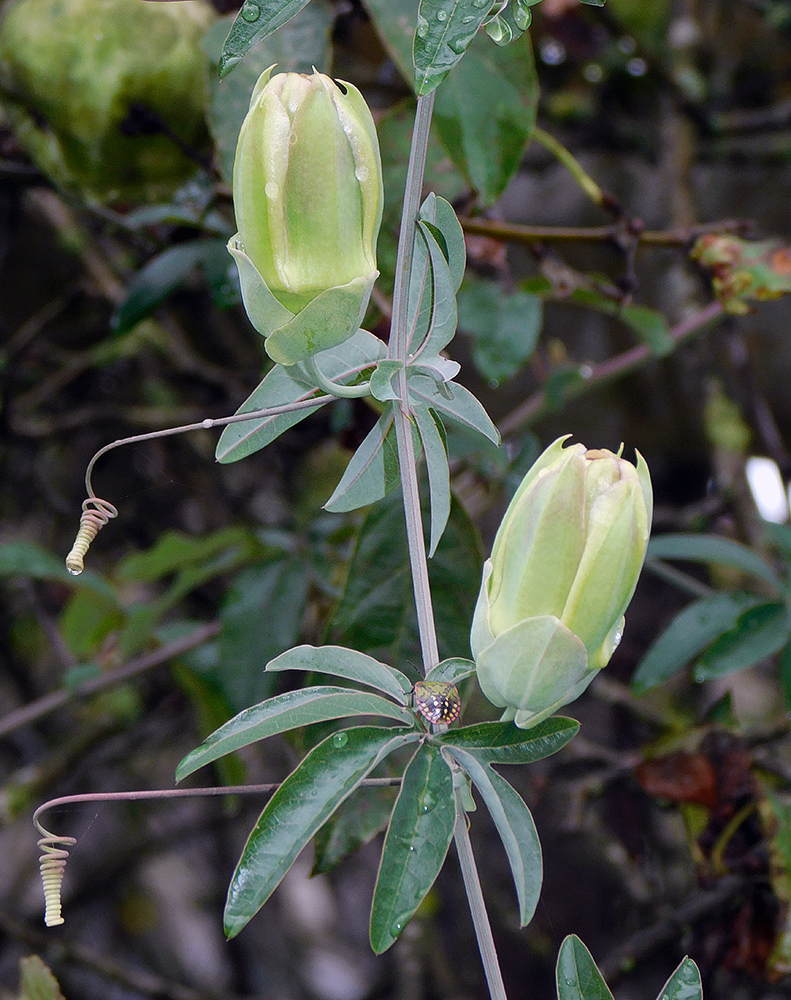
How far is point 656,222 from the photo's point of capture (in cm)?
129

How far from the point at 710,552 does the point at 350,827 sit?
424 mm

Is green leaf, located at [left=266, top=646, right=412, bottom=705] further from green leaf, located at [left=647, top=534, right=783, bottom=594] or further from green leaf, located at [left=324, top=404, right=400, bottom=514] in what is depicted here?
green leaf, located at [left=647, top=534, right=783, bottom=594]

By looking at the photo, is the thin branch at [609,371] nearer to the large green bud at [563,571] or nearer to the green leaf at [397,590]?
the green leaf at [397,590]

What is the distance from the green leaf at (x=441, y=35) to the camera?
326 millimetres

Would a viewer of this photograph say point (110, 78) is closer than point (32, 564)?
Yes

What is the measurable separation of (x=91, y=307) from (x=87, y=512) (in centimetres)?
105

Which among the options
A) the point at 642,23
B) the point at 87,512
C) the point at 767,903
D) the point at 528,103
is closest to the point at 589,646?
the point at 87,512

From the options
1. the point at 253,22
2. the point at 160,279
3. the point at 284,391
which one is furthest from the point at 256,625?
the point at 253,22

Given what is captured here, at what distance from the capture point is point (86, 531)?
0.37 metres

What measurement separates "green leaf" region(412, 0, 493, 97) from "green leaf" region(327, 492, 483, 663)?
14.4 inches

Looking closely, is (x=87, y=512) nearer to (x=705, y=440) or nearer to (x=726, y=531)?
(x=726, y=531)

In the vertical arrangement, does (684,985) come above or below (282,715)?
below

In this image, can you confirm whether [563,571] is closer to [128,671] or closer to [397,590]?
[397,590]

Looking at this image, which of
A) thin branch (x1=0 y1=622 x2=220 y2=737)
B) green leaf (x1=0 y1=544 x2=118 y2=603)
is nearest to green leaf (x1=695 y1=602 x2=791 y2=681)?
thin branch (x1=0 y1=622 x2=220 y2=737)
